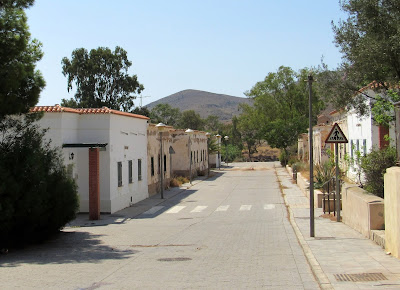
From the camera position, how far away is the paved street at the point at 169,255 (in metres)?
9.16

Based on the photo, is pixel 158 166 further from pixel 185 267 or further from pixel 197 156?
pixel 185 267

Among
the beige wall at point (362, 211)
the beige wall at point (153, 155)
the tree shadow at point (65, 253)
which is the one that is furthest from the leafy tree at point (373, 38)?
the beige wall at point (153, 155)

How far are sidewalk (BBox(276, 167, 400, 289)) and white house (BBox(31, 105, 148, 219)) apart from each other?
30.5 ft

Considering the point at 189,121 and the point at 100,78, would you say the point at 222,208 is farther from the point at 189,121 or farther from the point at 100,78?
the point at 189,121

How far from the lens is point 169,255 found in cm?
1243

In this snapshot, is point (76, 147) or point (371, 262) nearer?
point (371, 262)

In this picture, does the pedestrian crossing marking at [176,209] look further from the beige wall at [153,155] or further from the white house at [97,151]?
the beige wall at [153,155]

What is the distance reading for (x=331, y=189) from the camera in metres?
23.0

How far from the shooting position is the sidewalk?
854cm

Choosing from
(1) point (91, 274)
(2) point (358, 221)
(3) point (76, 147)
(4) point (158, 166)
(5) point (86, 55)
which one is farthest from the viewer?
(5) point (86, 55)

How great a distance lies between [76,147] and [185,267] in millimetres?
13029

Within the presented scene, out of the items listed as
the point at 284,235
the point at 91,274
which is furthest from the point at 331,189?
the point at 91,274

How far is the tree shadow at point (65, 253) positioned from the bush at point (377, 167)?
7.77 m

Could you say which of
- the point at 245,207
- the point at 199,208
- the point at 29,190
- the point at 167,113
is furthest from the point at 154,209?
the point at 167,113
